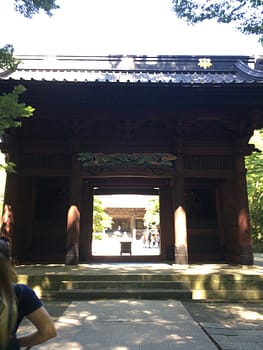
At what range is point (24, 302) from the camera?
1587 mm

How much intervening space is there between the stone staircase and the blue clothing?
4.85m

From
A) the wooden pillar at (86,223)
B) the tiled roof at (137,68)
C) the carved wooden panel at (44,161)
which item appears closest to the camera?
the carved wooden panel at (44,161)

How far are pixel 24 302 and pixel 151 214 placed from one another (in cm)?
2862

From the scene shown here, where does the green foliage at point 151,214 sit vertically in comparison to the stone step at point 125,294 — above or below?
above

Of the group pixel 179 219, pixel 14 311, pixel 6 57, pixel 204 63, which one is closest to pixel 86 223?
pixel 179 219

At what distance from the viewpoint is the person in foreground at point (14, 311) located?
1426 millimetres

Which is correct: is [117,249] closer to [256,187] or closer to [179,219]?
[256,187]

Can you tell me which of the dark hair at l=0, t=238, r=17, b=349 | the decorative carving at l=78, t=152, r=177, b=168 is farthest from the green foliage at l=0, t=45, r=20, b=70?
the dark hair at l=0, t=238, r=17, b=349

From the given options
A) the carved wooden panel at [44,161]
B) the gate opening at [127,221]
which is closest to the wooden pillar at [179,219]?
the carved wooden panel at [44,161]

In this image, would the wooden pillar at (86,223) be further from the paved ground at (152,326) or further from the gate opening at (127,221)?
the gate opening at (127,221)

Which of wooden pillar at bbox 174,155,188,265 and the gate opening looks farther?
the gate opening

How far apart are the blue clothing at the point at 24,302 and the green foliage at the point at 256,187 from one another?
13751 mm

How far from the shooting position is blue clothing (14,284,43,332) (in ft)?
5.16

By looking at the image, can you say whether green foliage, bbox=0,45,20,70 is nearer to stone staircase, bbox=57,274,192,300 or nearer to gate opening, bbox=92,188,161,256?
stone staircase, bbox=57,274,192,300
